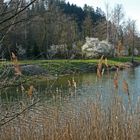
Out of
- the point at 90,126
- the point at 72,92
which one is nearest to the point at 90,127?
the point at 90,126

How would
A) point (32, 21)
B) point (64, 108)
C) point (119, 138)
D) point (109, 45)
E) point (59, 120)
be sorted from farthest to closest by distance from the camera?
point (109, 45) → point (64, 108) → point (59, 120) → point (119, 138) → point (32, 21)

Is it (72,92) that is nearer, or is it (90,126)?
(90,126)

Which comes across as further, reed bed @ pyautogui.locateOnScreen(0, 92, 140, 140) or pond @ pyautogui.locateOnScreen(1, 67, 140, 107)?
pond @ pyautogui.locateOnScreen(1, 67, 140, 107)

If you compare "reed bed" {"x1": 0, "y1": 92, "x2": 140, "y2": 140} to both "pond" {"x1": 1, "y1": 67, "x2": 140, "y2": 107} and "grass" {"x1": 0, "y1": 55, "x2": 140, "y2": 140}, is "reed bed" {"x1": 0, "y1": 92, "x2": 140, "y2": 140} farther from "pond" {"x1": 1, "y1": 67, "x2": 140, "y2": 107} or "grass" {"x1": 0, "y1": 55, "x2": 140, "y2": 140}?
"pond" {"x1": 1, "y1": 67, "x2": 140, "y2": 107}

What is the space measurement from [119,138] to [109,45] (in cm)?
4693

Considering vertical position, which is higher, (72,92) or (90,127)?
(72,92)

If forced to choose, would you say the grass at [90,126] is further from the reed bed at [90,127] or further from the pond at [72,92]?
the pond at [72,92]

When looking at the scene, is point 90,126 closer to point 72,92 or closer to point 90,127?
point 90,127

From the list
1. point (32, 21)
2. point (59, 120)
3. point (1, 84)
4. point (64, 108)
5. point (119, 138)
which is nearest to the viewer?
point (32, 21)

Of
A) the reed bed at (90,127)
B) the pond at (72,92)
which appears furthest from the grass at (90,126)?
the pond at (72,92)

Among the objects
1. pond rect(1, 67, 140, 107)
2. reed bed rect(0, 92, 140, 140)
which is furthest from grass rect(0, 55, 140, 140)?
pond rect(1, 67, 140, 107)

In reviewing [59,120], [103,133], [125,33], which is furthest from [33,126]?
[125,33]

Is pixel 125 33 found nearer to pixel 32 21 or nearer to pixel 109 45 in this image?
pixel 109 45

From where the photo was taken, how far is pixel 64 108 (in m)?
7.94
